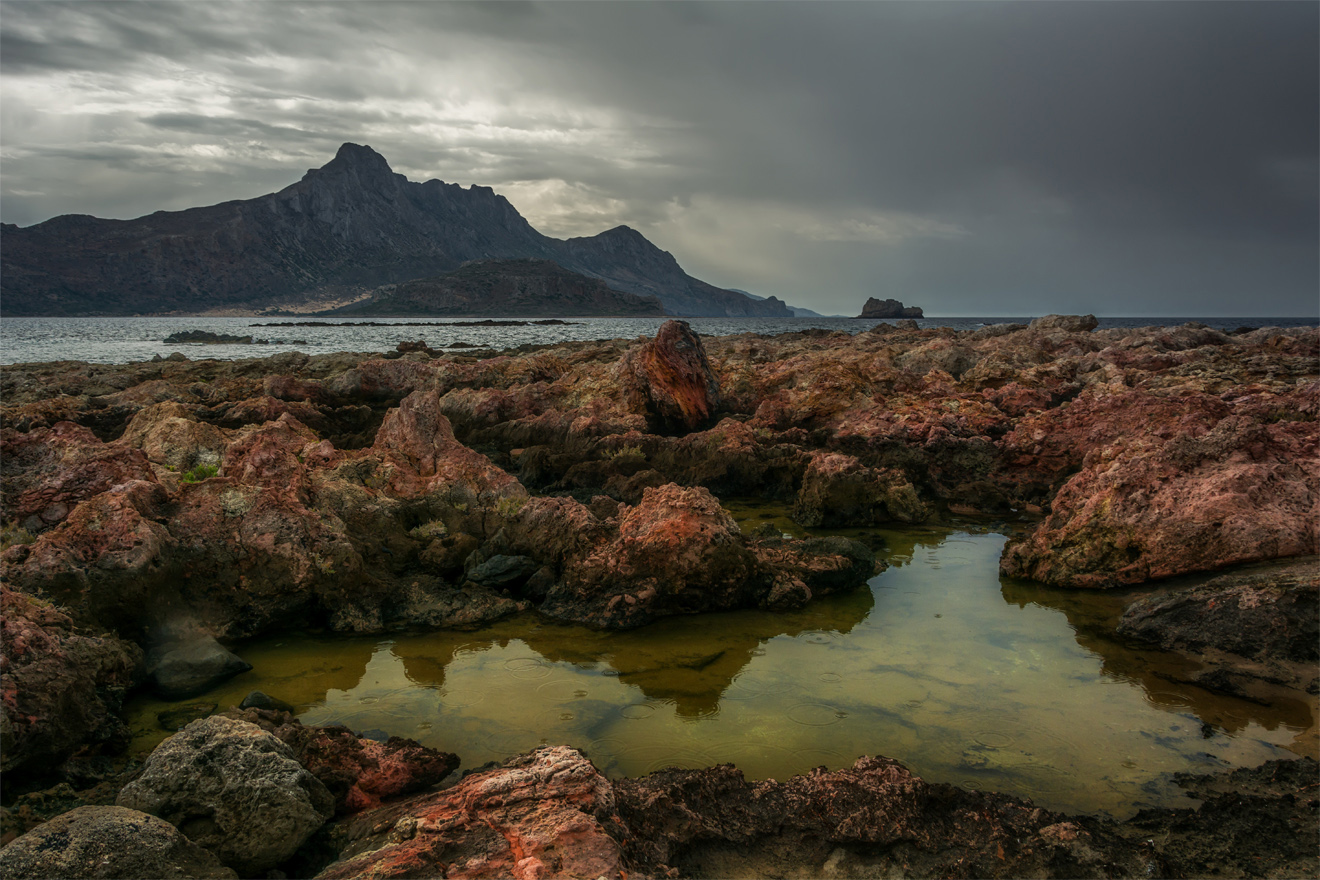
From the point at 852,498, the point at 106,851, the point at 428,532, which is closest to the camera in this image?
the point at 106,851

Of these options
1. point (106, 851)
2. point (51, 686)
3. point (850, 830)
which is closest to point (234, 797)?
point (106, 851)

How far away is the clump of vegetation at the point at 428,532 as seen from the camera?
10344 mm

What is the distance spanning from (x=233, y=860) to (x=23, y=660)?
2.86 m

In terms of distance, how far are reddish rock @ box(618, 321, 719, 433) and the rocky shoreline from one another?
0.10 metres

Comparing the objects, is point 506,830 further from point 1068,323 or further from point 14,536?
point 1068,323

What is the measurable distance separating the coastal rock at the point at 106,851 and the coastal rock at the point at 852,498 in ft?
34.1

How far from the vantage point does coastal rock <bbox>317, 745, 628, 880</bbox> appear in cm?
351

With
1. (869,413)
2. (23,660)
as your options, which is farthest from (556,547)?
(869,413)

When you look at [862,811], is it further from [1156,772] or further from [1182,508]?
[1182,508]

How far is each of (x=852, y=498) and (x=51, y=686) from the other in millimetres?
11159

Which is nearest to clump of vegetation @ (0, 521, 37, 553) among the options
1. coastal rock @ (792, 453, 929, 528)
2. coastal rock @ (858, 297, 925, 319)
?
coastal rock @ (792, 453, 929, 528)

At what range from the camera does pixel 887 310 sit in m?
181

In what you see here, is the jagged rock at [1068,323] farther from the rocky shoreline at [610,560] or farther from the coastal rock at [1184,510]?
the coastal rock at [1184,510]

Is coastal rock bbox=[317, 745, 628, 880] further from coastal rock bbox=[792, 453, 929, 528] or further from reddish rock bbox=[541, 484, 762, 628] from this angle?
coastal rock bbox=[792, 453, 929, 528]
